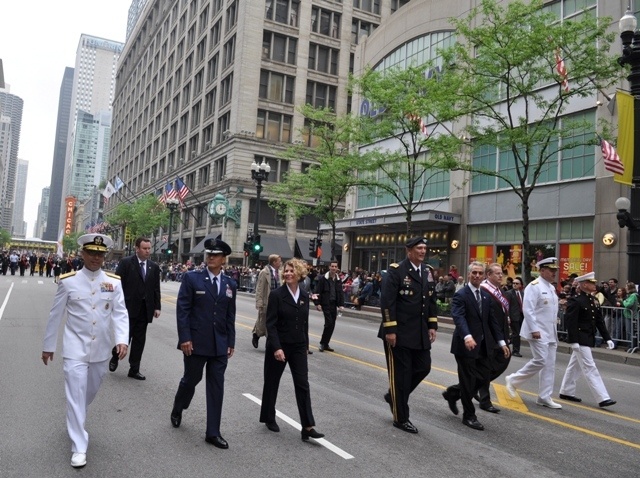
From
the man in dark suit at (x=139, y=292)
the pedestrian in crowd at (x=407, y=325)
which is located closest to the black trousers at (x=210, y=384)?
the pedestrian in crowd at (x=407, y=325)

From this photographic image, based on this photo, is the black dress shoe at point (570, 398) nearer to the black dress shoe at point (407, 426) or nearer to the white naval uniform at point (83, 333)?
the black dress shoe at point (407, 426)

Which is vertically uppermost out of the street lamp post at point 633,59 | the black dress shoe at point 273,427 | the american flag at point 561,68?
the american flag at point 561,68

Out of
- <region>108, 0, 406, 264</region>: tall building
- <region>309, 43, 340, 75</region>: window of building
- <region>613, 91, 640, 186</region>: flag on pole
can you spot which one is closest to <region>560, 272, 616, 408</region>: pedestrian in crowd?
<region>613, 91, 640, 186</region>: flag on pole

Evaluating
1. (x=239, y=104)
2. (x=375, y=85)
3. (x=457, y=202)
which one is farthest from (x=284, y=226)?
(x=375, y=85)

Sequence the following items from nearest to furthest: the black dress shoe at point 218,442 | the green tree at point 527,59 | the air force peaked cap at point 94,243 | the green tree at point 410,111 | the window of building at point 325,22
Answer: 1. the air force peaked cap at point 94,243
2. the black dress shoe at point 218,442
3. the green tree at point 527,59
4. the green tree at point 410,111
5. the window of building at point 325,22

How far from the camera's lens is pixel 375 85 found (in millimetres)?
23828

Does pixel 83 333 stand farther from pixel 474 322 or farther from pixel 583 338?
pixel 583 338

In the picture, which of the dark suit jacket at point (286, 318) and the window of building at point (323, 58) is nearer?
the dark suit jacket at point (286, 318)

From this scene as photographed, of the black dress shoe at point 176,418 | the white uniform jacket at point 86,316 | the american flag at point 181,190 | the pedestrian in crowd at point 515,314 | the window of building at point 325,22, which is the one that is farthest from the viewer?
the window of building at point 325,22

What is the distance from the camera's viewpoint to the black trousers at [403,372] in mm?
6160

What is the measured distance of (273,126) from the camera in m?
54.8

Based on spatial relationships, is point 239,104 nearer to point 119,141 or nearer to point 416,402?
point 416,402

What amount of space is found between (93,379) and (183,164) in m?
63.8

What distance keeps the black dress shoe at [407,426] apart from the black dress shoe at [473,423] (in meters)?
0.76
